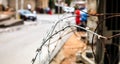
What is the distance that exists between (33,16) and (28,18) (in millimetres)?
974

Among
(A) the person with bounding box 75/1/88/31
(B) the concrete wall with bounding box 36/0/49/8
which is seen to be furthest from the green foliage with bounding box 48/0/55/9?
(A) the person with bounding box 75/1/88/31

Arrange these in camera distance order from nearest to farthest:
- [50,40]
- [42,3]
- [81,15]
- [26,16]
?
1. [81,15]
2. [50,40]
3. [26,16]
4. [42,3]

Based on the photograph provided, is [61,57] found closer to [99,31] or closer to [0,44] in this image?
[99,31]

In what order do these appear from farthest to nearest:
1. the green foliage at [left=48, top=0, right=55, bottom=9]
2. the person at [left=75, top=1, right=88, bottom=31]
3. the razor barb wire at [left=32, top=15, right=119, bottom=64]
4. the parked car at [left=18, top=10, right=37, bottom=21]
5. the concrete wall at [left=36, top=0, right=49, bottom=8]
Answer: the concrete wall at [left=36, top=0, right=49, bottom=8], the green foliage at [left=48, top=0, right=55, bottom=9], the parked car at [left=18, top=10, right=37, bottom=21], the person at [left=75, top=1, right=88, bottom=31], the razor barb wire at [left=32, top=15, right=119, bottom=64]

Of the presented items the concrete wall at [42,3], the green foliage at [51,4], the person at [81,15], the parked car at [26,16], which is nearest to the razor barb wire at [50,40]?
the person at [81,15]

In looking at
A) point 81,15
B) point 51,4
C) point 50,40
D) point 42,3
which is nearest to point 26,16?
point 42,3

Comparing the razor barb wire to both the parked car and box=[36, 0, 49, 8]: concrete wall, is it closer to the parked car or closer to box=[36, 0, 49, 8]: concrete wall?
the parked car

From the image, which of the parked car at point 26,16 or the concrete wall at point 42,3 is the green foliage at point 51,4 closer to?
the concrete wall at point 42,3

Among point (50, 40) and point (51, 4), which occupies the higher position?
point (50, 40)

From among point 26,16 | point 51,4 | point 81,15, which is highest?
point 81,15

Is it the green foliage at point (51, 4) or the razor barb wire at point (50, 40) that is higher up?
the razor barb wire at point (50, 40)

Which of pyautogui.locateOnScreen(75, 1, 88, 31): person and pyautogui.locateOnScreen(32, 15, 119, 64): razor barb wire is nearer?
pyautogui.locateOnScreen(32, 15, 119, 64): razor barb wire

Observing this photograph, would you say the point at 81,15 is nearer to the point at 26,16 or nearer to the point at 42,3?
the point at 26,16

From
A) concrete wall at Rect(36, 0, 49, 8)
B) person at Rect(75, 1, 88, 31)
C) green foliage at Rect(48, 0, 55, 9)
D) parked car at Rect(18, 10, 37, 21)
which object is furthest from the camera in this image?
concrete wall at Rect(36, 0, 49, 8)
